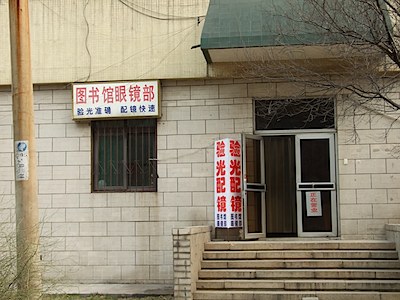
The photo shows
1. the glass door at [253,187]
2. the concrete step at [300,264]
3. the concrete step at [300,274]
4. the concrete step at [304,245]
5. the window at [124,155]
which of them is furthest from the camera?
the window at [124,155]

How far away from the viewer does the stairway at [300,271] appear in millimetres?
11125

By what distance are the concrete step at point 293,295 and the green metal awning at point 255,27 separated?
4248mm

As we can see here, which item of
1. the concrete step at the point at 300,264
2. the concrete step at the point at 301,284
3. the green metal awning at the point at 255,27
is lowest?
the concrete step at the point at 301,284

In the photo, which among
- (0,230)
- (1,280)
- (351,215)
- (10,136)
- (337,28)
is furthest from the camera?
(10,136)

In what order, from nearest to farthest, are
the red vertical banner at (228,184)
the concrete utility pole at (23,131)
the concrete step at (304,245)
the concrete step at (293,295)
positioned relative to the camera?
the concrete utility pole at (23,131), the concrete step at (293,295), the concrete step at (304,245), the red vertical banner at (228,184)

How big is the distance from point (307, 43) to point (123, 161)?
4.70 m

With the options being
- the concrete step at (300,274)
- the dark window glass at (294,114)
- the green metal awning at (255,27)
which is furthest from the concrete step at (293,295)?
the green metal awning at (255,27)

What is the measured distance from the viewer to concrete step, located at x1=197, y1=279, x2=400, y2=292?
11.1m

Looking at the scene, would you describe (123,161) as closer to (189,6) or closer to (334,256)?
(189,6)

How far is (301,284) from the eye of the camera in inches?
444

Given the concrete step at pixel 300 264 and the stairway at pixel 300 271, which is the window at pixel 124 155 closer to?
the stairway at pixel 300 271

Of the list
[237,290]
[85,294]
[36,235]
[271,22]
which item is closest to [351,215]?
[237,290]

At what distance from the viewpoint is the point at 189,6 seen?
13.9m

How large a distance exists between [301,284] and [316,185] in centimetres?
311
